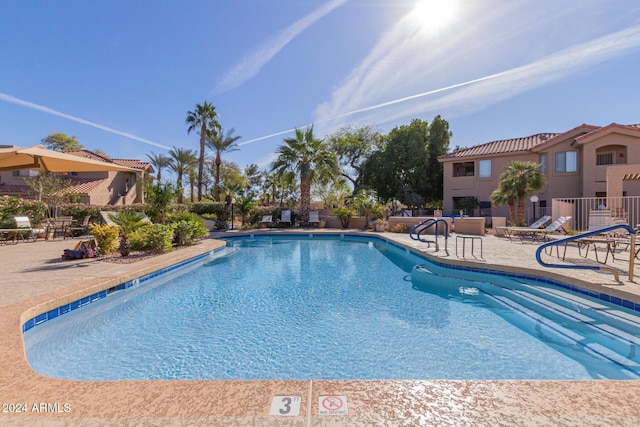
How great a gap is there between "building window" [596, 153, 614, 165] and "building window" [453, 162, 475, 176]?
755 centimetres

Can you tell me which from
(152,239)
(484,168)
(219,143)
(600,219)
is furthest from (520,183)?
(219,143)

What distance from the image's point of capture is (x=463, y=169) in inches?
990

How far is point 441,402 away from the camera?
6.53ft

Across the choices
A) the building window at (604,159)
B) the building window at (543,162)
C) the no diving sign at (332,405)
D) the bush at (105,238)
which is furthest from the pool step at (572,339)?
the building window at (604,159)

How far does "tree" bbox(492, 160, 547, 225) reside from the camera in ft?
53.7

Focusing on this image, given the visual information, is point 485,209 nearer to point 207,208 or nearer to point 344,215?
point 344,215

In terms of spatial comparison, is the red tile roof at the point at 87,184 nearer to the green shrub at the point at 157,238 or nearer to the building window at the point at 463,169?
the green shrub at the point at 157,238

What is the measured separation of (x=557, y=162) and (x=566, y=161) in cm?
46

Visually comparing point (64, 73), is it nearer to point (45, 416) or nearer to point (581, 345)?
point (45, 416)

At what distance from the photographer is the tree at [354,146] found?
31156mm

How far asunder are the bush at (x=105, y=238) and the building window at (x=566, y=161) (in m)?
24.3

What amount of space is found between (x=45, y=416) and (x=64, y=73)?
19105mm

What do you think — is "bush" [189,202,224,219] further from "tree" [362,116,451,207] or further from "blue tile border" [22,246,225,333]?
"blue tile border" [22,246,225,333]

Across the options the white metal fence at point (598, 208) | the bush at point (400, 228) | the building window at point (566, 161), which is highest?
the building window at point (566, 161)
